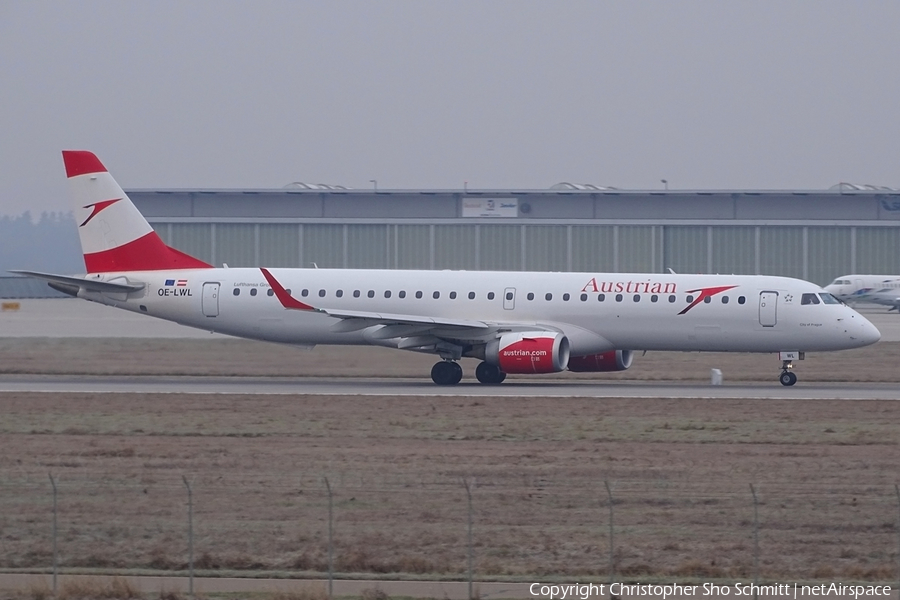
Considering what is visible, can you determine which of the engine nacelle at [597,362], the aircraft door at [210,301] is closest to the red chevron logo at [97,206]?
the aircraft door at [210,301]

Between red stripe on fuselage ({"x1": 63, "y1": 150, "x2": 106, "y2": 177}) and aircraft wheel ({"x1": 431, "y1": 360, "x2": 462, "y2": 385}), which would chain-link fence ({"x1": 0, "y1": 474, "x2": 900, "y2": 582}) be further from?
red stripe on fuselage ({"x1": 63, "y1": 150, "x2": 106, "y2": 177})

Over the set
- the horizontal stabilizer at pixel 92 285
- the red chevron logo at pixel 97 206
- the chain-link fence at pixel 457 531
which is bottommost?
the chain-link fence at pixel 457 531

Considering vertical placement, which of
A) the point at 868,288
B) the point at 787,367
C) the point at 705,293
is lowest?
the point at 787,367

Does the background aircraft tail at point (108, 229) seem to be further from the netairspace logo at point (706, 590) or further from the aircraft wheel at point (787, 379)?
the netairspace logo at point (706, 590)

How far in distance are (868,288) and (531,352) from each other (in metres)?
47.5

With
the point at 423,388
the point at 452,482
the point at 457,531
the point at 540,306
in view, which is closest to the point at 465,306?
the point at 540,306

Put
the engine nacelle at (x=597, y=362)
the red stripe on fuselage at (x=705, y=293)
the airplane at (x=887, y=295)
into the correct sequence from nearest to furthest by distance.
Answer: the red stripe on fuselage at (x=705, y=293) < the engine nacelle at (x=597, y=362) < the airplane at (x=887, y=295)

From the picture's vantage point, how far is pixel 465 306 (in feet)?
116

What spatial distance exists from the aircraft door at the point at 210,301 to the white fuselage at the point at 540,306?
0.10 feet

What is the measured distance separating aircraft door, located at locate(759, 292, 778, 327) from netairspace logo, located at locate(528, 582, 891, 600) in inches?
835

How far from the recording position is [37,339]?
45.5m

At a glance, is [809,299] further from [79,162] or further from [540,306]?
[79,162]

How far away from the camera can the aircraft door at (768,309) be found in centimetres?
3331

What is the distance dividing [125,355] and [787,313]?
22718mm
